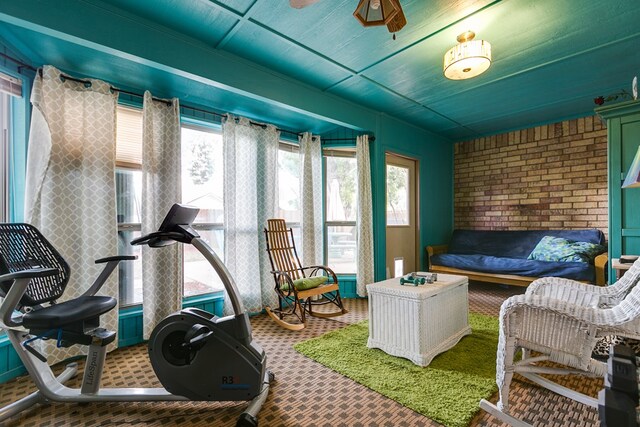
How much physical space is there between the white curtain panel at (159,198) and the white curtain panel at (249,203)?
55cm

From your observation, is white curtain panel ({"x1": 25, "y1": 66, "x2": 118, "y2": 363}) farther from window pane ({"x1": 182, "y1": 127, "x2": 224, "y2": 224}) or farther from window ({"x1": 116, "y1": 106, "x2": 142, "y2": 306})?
window pane ({"x1": 182, "y1": 127, "x2": 224, "y2": 224})

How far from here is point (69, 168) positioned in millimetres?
2354

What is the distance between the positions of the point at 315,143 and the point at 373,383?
300 centimetres

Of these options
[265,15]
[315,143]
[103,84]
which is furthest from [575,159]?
[103,84]

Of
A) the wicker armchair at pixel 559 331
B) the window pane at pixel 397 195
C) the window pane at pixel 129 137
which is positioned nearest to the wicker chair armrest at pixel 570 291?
the wicker armchair at pixel 559 331

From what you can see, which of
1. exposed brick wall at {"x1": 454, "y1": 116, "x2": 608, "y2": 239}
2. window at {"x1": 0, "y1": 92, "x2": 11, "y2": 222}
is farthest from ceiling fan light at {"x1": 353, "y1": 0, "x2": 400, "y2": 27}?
exposed brick wall at {"x1": 454, "y1": 116, "x2": 608, "y2": 239}

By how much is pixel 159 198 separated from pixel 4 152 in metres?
1.07

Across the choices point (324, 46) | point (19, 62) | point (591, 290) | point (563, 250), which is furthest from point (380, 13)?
point (563, 250)

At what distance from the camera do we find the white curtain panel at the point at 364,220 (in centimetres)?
401

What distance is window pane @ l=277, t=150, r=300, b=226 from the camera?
3965 mm

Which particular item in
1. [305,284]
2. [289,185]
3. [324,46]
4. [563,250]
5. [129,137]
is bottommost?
[305,284]

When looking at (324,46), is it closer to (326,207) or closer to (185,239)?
(185,239)

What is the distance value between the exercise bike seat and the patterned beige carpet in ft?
1.88

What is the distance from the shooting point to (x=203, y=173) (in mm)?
3316
